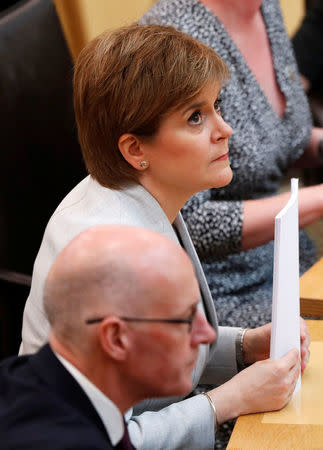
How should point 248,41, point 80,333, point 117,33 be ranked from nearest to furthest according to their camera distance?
point 80,333 → point 117,33 → point 248,41

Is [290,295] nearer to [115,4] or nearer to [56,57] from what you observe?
[56,57]

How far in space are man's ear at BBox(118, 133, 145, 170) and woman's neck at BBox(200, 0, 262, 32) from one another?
2.45 feet

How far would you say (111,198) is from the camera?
1438 mm

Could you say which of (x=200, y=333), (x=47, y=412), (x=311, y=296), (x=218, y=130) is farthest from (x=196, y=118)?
(x=47, y=412)

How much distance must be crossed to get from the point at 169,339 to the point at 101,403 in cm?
11

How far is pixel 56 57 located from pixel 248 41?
1.70 ft

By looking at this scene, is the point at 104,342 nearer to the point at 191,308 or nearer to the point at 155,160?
the point at 191,308

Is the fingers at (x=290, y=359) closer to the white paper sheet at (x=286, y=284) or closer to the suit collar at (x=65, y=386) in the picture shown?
the white paper sheet at (x=286, y=284)

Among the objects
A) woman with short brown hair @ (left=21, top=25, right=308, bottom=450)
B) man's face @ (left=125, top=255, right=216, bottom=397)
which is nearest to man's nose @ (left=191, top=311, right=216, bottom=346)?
man's face @ (left=125, top=255, right=216, bottom=397)

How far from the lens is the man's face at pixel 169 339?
3.05 ft

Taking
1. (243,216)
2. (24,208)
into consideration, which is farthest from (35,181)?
(243,216)

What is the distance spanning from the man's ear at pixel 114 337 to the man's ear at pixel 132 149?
0.57 m

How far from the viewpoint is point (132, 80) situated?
1.38m

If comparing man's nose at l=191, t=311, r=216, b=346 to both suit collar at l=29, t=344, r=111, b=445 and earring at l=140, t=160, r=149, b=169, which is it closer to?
suit collar at l=29, t=344, r=111, b=445
